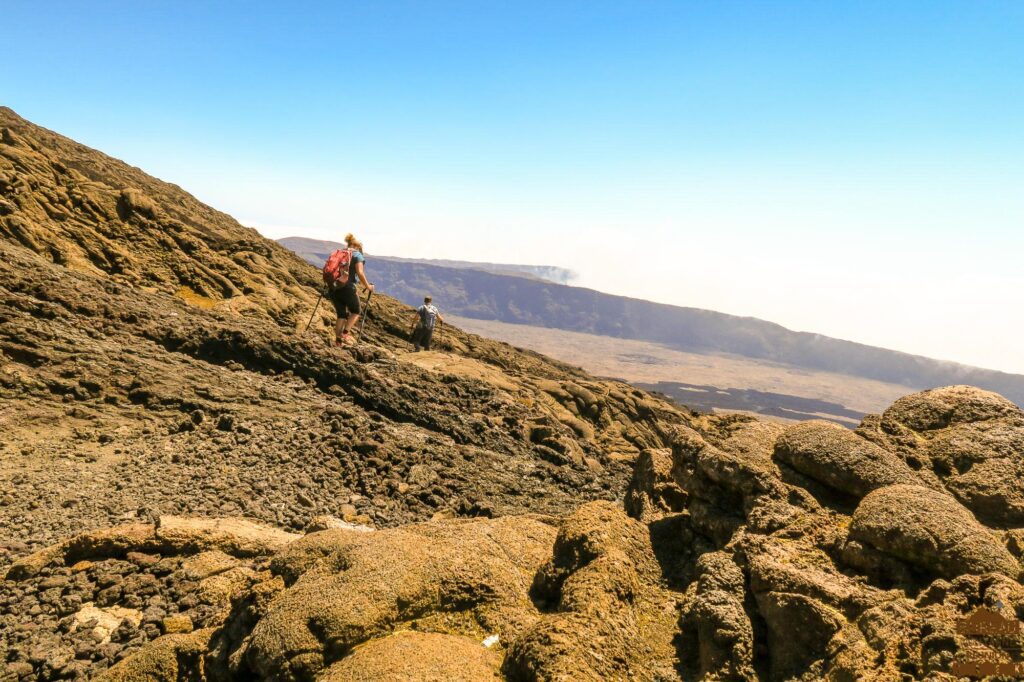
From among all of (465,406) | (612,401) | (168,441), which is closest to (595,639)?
(168,441)

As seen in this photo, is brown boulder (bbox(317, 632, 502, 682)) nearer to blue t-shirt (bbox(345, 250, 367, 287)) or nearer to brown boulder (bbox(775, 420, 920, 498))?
brown boulder (bbox(775, 420, 920, 498))

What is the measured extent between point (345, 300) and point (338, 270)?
964 mm

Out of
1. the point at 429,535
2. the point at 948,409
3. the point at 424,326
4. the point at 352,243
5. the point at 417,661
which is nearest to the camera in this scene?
the point at 417,661

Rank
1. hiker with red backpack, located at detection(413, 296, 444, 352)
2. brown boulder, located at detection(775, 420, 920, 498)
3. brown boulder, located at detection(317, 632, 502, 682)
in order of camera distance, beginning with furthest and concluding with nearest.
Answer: hiker with red backpack, located at detection(413, 296, 444, 352)
brown boulder, located at detection(775, 420, 920, 498)
brown boulder, located at detection(317, 632, 502, 682)

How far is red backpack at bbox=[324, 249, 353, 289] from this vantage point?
1505 cm

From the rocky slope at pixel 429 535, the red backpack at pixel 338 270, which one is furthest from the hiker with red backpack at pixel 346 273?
the rocky slope at pixel 429 535

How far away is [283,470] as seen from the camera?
10.1m

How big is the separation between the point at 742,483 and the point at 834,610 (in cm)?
187

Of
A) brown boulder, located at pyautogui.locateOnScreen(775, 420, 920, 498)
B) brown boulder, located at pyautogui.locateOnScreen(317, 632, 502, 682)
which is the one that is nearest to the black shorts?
brown boulder, located at pyautogui.locateOnScreen(775, 420, 920, 498)

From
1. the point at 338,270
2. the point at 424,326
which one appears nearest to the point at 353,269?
the point at 338,270

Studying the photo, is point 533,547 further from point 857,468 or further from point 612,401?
point 612,401

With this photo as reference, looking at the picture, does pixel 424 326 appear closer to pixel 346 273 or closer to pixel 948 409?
pixel 346 273

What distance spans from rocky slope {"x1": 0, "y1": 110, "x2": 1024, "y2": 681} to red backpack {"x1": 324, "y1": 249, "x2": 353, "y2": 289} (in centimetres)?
282

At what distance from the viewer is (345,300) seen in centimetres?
1572
